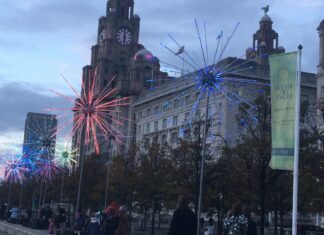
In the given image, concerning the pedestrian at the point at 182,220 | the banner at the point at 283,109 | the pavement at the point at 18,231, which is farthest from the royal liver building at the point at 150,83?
the pedestrian at the point at 182,220

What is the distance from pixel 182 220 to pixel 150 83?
104651mm

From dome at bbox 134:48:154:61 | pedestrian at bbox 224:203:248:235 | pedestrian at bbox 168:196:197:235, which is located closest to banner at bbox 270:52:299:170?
pedestrian at bbox 224:203:248:235

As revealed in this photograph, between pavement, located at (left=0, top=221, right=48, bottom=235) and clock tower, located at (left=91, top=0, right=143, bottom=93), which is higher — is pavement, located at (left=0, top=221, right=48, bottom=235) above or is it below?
below

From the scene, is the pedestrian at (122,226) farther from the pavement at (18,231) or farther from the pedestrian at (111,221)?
the pavement at (18,231)

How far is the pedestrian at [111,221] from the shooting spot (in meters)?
19.2

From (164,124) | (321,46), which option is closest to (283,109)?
(321,46)

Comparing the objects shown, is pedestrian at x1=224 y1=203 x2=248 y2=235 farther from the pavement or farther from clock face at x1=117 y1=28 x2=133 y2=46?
clock face at x1=117 y1=28 x2=133 y2=46

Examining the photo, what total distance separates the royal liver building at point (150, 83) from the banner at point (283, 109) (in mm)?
34715

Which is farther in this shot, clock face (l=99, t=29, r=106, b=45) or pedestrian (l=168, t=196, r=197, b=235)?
clock face (l=99, t=29, r=106, b=45)

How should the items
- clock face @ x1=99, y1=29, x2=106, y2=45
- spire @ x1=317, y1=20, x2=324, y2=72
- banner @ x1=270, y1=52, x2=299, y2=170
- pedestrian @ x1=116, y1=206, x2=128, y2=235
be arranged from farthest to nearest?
clock face @ x1=99, y1=29, x2=106, y2=45
spire @ x1=317, y1=20, x2=324, y2=72
pedestrian @ x1=116, y1=206, x2=128, y2=235
banner @ x1=270, y1=52, x2=299, y2=170

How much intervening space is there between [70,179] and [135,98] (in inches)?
1472

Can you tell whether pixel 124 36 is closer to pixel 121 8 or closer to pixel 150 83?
pixel 121 8

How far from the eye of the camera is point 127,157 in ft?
188

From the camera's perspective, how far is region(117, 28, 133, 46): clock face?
138 m
